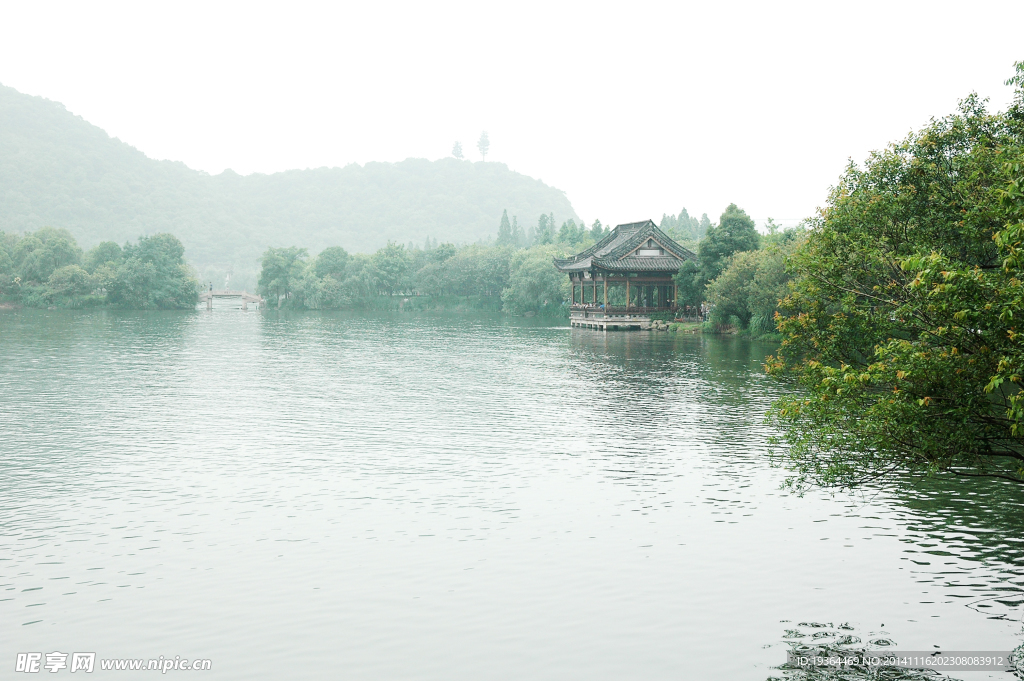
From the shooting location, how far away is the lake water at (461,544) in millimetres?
11406

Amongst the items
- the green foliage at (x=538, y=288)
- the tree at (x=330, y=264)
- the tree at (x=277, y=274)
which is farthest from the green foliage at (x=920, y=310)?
the tree at (x=277, y=274)

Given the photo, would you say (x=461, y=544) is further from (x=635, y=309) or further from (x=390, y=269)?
(x=390, y=269)

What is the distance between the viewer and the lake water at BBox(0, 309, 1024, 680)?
37.4 feet

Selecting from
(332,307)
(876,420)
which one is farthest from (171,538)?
(332,307)

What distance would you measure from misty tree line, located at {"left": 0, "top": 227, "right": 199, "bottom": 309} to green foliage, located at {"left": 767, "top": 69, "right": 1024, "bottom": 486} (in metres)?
118

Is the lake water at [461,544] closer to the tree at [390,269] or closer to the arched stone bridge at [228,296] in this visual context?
the arched stone bridge at [228,296]

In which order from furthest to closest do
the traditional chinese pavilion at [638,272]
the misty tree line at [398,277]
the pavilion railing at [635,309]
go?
1. the misty tree line at [398,277]
2. the pavilion railing at [635,309]
3. the traditional chinese pavilion at [638,272]

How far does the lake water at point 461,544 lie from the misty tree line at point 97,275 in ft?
326

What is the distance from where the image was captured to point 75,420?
27.0 meters

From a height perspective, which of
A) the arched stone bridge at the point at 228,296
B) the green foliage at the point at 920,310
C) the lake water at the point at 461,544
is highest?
the arched stone bridge at the point at 228,296

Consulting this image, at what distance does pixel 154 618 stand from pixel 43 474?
977cm

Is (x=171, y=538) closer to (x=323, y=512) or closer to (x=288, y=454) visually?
(x=323, y=512)

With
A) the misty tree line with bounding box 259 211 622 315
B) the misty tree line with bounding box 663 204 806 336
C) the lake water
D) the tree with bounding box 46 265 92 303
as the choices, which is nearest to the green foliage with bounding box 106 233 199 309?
the tree with bounding box 46 265 92 303

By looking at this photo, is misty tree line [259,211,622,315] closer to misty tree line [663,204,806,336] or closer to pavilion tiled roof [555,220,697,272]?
pavilion tiled roof [555,220,697,272]
